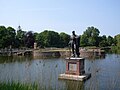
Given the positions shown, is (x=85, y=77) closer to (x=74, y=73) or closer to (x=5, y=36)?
(x=74, y=73)

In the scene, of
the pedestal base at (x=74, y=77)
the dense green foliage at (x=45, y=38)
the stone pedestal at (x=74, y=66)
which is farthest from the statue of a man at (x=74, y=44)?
the dense green foliage at (x=45, y=38)

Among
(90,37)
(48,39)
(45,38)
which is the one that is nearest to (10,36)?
(45,38)

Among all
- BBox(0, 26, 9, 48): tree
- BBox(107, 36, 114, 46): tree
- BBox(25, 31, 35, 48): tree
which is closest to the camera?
BBox(0, 26, 9, 48): tree

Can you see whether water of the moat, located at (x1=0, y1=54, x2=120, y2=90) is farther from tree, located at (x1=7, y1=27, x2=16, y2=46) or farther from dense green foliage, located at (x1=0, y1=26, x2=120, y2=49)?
dense green foliage, located at (x1=0, y1=26, x2=120, y2=49)

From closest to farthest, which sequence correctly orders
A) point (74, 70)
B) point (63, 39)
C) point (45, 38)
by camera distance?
1. point (74, 70)
2. point (45, 38)
3. point (63, 39)

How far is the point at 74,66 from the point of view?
60.9ft

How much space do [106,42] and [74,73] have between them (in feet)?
273

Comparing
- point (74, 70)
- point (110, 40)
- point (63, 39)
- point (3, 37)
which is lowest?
point (74, 70)

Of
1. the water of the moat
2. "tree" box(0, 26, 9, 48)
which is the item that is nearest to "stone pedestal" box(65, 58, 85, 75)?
the water of the moat

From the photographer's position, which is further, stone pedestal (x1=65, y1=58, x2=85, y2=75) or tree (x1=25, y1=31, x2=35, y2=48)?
tree (x1=25, y1=31, x2=35, y2=48)

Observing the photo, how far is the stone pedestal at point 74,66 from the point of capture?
18203 millimetres

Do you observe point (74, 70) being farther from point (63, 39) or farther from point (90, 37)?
point (90, 37)

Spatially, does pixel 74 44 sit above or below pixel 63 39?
below

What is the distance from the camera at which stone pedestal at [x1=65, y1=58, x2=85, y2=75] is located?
18203 mm
